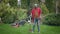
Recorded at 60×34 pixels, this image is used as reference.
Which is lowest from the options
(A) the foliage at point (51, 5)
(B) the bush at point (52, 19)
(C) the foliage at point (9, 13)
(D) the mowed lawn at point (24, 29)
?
(D) the mowed lawn at point (24, 29)

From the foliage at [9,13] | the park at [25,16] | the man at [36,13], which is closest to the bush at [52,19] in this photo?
the park at [25,16]

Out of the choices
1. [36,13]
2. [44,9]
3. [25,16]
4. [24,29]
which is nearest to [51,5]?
[44,9]

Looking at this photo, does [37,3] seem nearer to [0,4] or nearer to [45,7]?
[45,7]

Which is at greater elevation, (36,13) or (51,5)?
(51,5)

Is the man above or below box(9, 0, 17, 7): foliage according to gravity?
below

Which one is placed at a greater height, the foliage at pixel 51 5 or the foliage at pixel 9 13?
the foliage at pixel 51 5

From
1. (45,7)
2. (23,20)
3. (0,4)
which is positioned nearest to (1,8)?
(0,4)

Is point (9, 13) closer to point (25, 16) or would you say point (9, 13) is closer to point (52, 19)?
point (25, 16)

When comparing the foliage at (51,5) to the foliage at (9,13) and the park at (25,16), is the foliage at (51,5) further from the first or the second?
the foliage at (9,13)

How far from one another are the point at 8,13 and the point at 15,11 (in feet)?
0.32

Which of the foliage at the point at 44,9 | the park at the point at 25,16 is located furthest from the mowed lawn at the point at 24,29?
the foliage at the point at 44,9

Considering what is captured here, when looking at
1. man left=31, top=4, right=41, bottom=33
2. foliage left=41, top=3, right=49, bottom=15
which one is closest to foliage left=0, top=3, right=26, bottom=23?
man left=31, top=4, right=41, bottom=33

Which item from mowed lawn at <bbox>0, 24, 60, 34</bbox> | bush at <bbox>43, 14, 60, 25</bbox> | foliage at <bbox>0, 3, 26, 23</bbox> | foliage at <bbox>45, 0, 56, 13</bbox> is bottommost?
mowed lawn at <bbox>0, 24, 60, 34</bbox>

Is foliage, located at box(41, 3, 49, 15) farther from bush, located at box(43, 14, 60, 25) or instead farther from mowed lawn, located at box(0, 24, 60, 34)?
mowed lawn, located at box(0, 24, 60, 34)
